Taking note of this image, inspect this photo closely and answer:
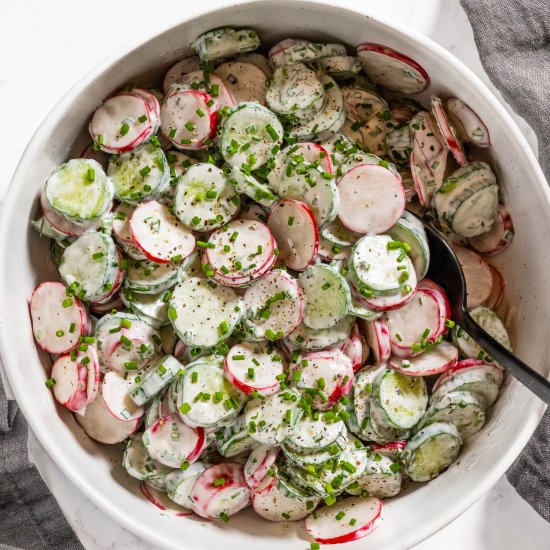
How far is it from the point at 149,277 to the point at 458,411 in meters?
0.53

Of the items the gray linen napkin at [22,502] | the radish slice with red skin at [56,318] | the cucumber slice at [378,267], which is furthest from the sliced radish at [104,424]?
the cucumber slice at [378,267]

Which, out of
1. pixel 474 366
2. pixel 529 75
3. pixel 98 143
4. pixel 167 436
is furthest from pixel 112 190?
pixel 529 75

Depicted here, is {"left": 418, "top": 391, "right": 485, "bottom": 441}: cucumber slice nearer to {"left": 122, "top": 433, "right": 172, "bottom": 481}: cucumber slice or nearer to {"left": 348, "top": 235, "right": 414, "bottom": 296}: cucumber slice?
{"left": 348, "top": 235, "right": 414, "bottom": 296}: cucumber slice

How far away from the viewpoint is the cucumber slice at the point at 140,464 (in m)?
1.20

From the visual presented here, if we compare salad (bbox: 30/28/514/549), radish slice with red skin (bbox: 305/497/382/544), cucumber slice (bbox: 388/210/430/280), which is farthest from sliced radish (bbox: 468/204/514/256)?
radish slice with red skin (bbox: 305/497/382/544)

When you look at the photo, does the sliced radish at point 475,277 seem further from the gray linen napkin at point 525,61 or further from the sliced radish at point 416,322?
the gray linen napkin at point 525,61

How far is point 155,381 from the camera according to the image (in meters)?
1.15

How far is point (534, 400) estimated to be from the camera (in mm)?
1126

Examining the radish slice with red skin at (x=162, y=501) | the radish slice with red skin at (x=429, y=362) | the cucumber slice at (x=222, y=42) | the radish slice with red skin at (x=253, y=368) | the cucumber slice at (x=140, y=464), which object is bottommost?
the radish slice with red skin at (x=162, y=501)

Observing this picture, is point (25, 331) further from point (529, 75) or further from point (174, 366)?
point (529, 75)

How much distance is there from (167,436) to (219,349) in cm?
15

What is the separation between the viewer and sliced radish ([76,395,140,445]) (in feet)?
3.93

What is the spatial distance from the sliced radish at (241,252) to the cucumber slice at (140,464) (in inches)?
11.9

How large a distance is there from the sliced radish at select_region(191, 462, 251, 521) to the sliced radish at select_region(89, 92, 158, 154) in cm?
53
